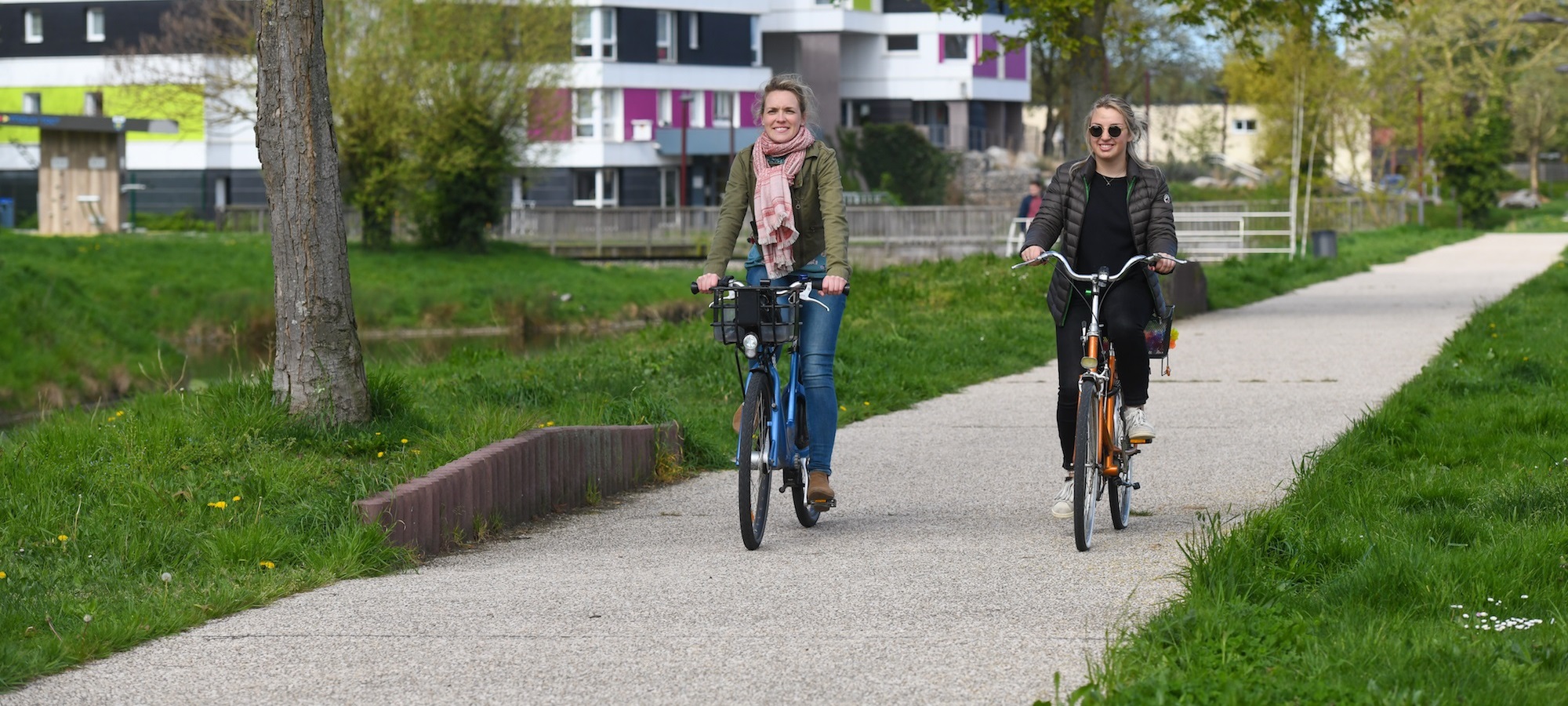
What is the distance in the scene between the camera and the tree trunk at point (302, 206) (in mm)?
8594

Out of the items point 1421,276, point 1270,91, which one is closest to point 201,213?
point 1270,91

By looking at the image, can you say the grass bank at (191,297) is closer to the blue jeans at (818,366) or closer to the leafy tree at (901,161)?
the blue jeans at (818,366)

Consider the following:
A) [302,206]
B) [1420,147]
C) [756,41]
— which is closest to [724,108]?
[756,41]

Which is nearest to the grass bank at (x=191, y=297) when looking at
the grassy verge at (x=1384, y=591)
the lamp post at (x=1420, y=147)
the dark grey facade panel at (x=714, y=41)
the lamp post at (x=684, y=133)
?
the grassy verge at (x=1384, y=591)

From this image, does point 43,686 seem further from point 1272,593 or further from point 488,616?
Result: point 1272,593

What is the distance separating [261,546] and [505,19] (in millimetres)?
38388

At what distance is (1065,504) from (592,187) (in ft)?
206

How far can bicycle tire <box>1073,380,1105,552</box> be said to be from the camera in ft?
23.1

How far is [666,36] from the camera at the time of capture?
232ft

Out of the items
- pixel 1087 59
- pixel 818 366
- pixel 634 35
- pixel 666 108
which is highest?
pixel 634 35

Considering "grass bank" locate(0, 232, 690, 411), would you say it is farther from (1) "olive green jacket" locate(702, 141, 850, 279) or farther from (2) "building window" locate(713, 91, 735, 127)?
(2) "building window" locate(713, 91, 735, 127)

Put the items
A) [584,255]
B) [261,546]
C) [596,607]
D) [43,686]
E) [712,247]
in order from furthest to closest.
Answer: [584,255] < [712,247] < [261,546] < [596,607] < [43,686]

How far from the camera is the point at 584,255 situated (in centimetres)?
4922

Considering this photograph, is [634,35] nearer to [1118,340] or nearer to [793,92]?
[793,92]
